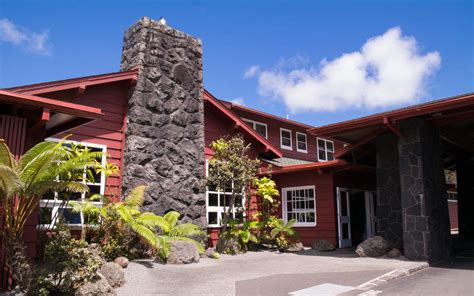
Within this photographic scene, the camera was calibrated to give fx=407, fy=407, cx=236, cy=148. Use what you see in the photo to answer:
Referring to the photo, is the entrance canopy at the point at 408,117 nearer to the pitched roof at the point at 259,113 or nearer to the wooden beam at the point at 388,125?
the wooden beam at the point at 388,125

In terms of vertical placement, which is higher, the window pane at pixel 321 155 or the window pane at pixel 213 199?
the window pane at pixel 321 155

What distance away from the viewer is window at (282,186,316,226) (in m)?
15.9

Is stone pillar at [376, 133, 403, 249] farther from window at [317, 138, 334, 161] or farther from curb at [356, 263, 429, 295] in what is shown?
window at [317, 138, 334, 161]

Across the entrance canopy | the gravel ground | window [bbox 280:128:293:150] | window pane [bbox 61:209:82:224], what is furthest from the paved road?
window [bbox 280:128:293:150]

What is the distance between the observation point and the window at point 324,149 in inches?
941

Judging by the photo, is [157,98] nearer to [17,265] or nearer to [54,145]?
[54,145]

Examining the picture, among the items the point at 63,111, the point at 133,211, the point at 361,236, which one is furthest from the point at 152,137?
the point at 361,236

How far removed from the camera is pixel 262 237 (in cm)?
1457

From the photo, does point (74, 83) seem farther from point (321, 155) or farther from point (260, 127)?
point (321, 155)

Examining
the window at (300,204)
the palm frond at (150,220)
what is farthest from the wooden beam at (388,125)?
the palm frond at (150,220)

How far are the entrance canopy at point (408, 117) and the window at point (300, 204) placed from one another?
95.6 inches

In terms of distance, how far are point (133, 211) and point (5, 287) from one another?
11.9 feet

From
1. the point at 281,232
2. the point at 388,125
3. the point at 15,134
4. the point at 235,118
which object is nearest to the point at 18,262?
the point at 15,134

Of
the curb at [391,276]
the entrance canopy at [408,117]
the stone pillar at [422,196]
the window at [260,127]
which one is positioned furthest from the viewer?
the window at [260,127]
